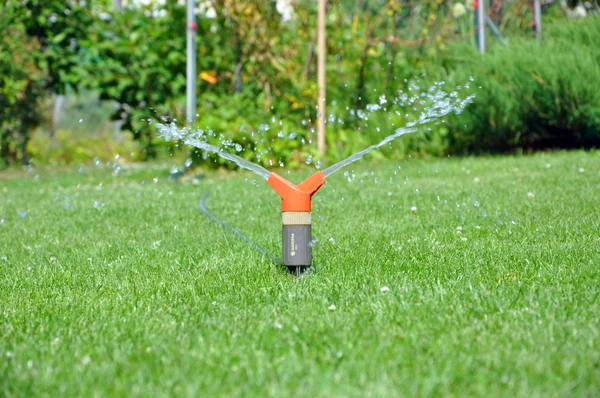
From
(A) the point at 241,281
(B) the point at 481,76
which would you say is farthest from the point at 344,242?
(B) the point at 481,76

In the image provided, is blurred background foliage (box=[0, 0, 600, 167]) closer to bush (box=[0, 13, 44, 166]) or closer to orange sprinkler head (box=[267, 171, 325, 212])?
bush (box=[0, 13, 44, 166])

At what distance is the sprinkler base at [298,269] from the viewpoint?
3249 millimetres

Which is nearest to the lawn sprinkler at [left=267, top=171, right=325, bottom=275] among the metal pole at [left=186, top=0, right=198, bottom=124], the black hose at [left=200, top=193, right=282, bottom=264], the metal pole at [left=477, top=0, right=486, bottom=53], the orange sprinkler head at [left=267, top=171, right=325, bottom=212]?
the orange sprinkler head at [left=267, top=171, right=325, bottom=212]

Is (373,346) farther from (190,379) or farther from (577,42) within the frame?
(577,42)

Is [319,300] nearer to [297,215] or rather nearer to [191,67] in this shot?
[297,215]

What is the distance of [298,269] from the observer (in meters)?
3.25

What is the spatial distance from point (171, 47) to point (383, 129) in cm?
275

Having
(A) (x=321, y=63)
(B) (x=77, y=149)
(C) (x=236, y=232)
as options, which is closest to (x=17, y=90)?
(B) (x=77, y=149)

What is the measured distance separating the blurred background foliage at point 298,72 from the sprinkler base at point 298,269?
15.9ft

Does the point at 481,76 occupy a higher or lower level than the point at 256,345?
higher

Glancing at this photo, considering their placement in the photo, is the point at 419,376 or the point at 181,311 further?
the point at 181,311

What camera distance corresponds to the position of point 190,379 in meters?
2.03

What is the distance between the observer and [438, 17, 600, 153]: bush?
26.1 feet

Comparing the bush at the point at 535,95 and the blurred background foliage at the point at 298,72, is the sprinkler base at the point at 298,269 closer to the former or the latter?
the blurred background foliage at the point at 298,72
